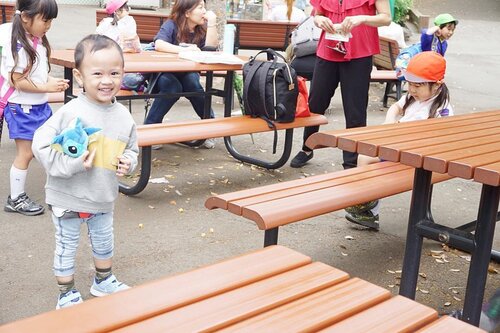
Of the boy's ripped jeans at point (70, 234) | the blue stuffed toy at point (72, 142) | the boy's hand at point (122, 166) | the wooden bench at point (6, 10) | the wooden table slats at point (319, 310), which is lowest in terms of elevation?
the boy's ripped jeans at point (70, 234)

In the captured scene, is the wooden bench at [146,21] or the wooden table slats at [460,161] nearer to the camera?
the wooden table slats at [460,161]

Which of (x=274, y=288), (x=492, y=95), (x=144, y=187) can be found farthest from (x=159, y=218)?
(x=492, y=95)

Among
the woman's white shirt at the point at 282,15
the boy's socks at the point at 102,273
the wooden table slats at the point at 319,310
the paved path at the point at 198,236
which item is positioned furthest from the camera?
the woman's white shirt at the point at 282,15

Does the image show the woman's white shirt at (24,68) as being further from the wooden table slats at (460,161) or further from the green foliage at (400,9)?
the green foliage at (400,9)

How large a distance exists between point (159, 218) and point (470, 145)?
2154 millimetres

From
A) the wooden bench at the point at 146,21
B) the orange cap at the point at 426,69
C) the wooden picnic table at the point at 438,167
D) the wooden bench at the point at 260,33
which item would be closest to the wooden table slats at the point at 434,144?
the wooden picnic table at the point at 438,167

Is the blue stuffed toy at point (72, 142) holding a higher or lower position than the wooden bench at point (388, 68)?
higher

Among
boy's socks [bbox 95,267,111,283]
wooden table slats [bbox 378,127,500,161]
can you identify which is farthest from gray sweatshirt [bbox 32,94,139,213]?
wooden table slats [bbox 378,127,500,161]

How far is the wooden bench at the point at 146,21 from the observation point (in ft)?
28.5

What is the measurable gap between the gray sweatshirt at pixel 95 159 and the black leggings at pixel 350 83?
232 centimetres

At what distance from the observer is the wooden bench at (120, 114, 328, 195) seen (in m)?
4.77

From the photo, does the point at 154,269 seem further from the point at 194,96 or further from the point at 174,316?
the point at 194,96

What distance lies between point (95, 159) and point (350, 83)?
2558mm

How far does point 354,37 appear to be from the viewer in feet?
16.8
